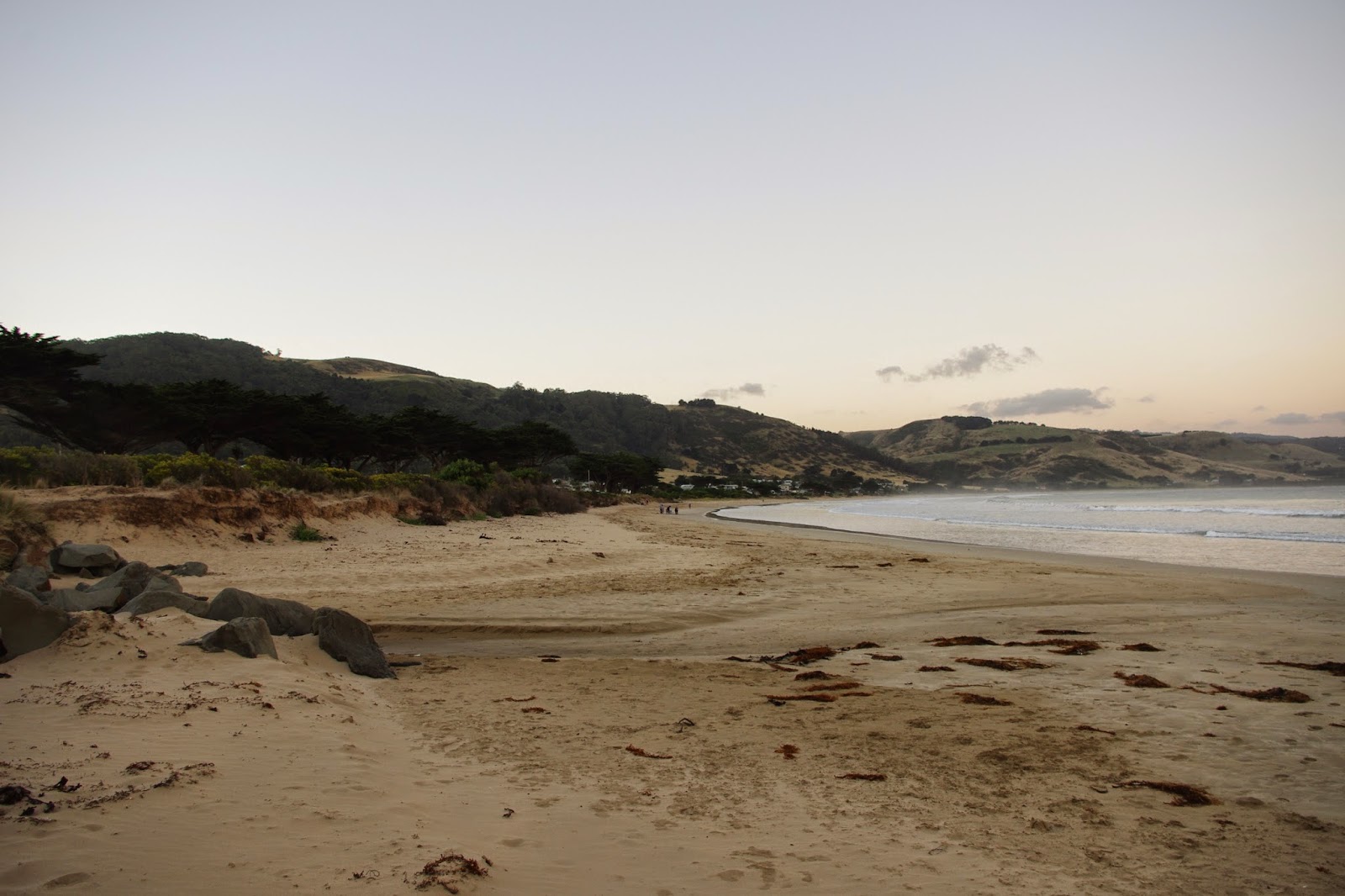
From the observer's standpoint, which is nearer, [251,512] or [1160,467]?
[251,512]

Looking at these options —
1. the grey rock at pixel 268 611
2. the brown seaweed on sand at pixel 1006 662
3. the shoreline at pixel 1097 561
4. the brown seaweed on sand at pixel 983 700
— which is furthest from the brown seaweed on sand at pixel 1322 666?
the grey rock at pixel 268 611

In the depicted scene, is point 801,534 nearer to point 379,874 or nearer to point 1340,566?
point 1340,566

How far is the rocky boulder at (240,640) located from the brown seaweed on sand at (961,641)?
759 centimetres

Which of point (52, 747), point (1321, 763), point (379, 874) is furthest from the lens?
point (1321, 763)

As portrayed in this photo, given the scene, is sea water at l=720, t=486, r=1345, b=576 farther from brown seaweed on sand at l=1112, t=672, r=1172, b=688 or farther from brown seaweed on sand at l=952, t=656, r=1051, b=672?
brown seaweed on sand at l=1112, t=672, r=1172, b=688

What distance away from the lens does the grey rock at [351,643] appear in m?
7.45

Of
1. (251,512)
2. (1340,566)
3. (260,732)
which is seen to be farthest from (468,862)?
(1340,566)

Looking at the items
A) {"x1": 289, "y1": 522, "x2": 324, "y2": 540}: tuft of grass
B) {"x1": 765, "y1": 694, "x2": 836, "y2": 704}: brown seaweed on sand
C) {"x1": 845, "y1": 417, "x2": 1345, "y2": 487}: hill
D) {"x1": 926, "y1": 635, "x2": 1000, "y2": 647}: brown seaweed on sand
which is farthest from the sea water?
{"x1": 845, "y1": 417, "x2": 1345, "y2": 487}: hill

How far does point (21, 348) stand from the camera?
2952 cm

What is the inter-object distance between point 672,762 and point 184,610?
6096mm

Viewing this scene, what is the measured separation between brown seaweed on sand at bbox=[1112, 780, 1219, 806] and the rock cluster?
6568 mm

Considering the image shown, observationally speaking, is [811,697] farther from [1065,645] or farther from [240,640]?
[240,640]

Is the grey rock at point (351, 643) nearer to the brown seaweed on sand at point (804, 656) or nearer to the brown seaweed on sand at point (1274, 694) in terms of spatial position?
the brown seaweed on sand at point (804, 656)

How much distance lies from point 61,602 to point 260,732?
4520 mm
